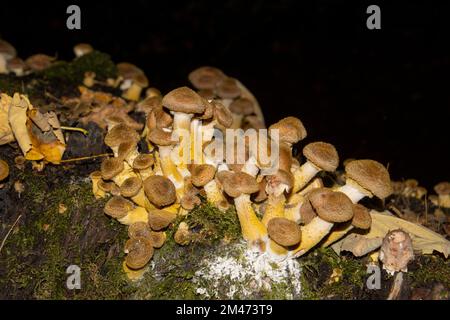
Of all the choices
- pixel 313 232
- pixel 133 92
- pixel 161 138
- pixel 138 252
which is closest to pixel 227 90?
pixel 133 92

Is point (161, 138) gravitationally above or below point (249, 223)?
above

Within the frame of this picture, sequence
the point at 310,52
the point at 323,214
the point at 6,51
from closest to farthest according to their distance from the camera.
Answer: the point at 323,214
the point at 6,51
the point at 310,52

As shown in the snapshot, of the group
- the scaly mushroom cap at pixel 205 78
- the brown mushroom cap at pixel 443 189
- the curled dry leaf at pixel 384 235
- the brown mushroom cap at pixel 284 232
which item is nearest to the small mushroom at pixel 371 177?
the curled dry leaf at pixel 384 235

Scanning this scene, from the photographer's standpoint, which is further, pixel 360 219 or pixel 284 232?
pixel 360 219

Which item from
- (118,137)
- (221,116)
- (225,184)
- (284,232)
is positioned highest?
(221,116)

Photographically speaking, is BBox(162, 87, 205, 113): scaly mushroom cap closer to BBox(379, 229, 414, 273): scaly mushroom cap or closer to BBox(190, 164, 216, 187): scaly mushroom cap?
BBox(190, 164, 216, 187): scaly mushroom cap

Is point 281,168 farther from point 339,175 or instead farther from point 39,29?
point 39,29

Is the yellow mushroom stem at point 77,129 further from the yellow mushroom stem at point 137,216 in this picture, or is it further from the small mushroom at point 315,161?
the small mushroom at point 315,161

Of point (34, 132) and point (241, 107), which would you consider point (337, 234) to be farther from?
point (241, 107)
